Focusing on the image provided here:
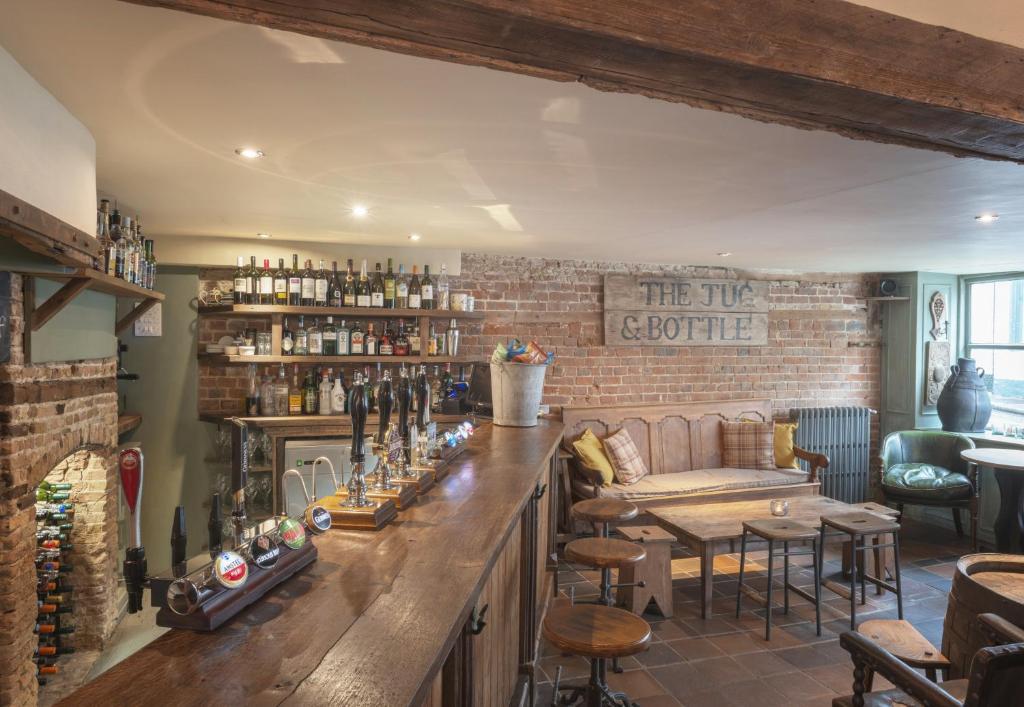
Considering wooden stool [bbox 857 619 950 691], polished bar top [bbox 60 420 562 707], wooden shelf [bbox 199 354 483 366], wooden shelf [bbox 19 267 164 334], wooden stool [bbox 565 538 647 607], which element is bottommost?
wooden stool [bbox 857 619 950 691]

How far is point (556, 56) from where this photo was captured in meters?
1.42

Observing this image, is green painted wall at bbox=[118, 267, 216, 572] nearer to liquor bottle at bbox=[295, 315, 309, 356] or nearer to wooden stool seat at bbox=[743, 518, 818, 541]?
liquor bottle at bbox=[295, 315, 309, 356]

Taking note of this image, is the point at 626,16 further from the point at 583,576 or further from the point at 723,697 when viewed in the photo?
the point at 583,576

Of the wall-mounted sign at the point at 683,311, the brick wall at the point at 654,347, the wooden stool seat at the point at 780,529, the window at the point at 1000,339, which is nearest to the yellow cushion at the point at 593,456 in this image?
the brick wall at the point at 654,347

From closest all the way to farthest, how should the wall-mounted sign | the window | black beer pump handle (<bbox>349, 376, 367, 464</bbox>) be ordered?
black beer pump handle (<bbox>349, 376, 367, 464</bbox>) → the wall-mounted sign → the window

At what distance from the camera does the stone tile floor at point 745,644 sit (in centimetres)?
342

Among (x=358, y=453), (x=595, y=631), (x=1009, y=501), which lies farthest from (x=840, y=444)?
(x=358, y=453)

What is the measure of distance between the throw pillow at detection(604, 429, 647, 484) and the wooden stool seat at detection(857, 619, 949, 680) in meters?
2.76

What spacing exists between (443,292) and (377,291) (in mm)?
565

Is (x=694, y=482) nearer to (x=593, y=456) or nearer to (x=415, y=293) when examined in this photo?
(x=593, y=456)

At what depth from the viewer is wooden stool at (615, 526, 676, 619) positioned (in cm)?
423

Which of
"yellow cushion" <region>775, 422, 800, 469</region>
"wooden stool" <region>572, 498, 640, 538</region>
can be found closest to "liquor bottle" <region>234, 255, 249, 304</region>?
"wooden stool" <region>572, 498, 640, 538</region>

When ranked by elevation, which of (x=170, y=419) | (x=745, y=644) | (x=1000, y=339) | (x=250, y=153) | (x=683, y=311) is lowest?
(x=745, y=644)

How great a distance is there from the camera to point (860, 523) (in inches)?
166
